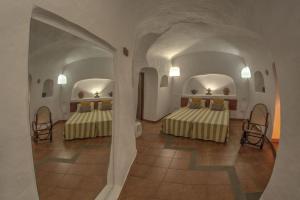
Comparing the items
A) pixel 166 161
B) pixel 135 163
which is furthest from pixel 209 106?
pixel 135 163

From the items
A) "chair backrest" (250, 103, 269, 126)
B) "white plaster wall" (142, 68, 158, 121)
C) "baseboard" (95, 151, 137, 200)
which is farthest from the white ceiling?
"white plaster wall" (142, 68, 158, 121)

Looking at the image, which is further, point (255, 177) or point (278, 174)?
point (255, 177)

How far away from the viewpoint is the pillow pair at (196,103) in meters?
6.87

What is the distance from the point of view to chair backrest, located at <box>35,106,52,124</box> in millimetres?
1240

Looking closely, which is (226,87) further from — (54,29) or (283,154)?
(54,29)

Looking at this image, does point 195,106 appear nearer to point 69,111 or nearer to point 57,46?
point 69,111

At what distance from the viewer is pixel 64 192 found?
61.4 inches

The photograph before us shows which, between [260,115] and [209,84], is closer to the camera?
[260,115]

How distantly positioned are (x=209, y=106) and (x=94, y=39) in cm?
598

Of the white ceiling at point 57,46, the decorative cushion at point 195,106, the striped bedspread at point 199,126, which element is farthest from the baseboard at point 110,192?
the decorative cushion at point 195,106

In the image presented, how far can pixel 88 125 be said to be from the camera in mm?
2115

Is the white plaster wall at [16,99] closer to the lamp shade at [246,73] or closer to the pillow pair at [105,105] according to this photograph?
the pillow pair at [105,105]

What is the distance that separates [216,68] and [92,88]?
20.5 ft

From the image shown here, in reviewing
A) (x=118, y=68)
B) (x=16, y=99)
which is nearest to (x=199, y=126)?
(x=118, y=68)
